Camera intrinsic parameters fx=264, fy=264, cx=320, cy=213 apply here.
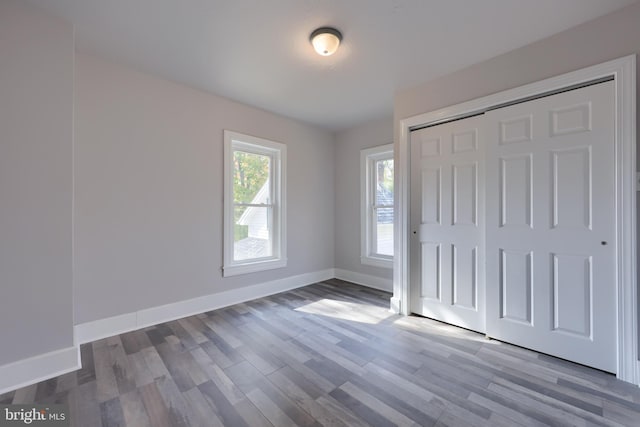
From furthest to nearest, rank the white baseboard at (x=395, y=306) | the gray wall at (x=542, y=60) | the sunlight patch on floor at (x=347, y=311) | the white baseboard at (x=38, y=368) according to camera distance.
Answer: the white baseboard at (x=395, y=306) < the sunlight patch on floor at (x=347, y=311) < the gray wall at (x=542, y=60) < the white baseboard at (x=38, y=368)

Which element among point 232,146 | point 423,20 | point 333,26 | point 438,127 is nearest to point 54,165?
point 232,146

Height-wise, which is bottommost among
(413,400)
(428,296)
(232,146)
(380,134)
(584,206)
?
(413,400)

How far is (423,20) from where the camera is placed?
1.96 metres

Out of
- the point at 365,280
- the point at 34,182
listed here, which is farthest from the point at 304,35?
the point at 365,280

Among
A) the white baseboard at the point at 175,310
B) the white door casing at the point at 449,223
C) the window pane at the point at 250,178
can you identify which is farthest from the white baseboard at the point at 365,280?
the window pane at the point at 250,178

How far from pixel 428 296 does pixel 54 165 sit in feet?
11.6

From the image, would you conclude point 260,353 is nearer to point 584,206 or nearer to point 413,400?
point 413,400

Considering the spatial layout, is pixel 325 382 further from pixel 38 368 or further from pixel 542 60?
pixel 542 60

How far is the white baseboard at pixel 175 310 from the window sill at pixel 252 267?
0.70 feet

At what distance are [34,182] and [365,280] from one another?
12.6 feet

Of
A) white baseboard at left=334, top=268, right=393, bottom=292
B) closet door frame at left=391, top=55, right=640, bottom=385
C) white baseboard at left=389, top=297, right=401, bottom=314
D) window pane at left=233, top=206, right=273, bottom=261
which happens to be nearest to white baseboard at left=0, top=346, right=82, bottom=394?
window pane at left=233, top=206, right=273, bottom=261

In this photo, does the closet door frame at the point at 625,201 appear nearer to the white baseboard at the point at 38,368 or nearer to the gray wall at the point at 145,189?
the gray wall at the point at 145,189

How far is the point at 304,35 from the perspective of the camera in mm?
2119

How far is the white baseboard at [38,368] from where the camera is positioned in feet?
5.69
